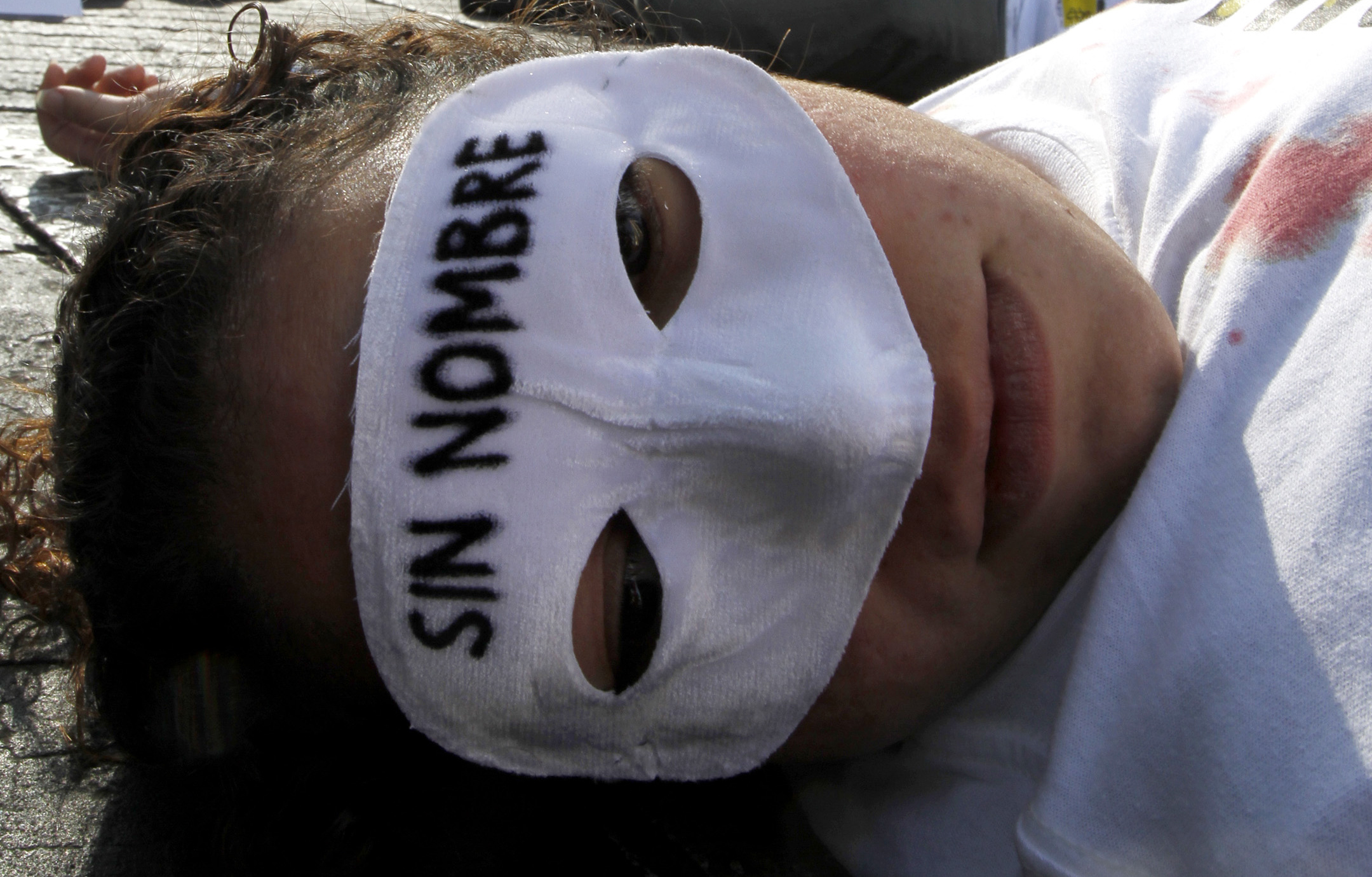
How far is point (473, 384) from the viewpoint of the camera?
79 centimetres

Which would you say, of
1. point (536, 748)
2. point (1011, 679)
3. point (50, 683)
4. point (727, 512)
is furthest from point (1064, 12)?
point (50, 683)

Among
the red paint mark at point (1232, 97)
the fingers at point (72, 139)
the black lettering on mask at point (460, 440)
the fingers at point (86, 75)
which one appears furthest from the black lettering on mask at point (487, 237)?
the fingers at point (86, 75)

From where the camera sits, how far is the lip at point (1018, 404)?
864 millimetres

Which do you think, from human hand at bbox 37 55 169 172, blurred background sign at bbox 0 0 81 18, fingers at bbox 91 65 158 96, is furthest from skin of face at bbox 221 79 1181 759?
blurred background sign at bbox 0 0 81 18

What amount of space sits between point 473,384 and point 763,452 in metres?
0.22

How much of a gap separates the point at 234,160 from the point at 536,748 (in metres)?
0.62

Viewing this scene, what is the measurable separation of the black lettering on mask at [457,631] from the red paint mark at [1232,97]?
3.04 ft

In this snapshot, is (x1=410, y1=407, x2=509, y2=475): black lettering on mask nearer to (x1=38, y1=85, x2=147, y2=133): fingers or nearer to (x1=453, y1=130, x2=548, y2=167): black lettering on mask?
(x1=453, y1=130, x2=548, y2=167): black lettering on mask

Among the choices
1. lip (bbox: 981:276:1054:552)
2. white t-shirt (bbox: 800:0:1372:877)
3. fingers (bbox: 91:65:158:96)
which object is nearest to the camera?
white t-shirt (bbox: 800:0:1372:877)

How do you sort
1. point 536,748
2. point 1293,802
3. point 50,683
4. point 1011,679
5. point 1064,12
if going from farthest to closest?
point 1064,12
point 50,683
point 1011,679
point 536,748
point 1293,802

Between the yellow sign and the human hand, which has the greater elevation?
the yellow sign

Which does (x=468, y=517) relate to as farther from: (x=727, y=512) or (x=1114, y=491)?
(x=1114, y=491)

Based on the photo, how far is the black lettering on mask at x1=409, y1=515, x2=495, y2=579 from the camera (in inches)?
30.8

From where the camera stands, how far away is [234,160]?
1.00 meters
